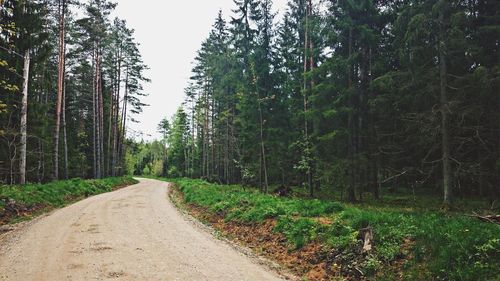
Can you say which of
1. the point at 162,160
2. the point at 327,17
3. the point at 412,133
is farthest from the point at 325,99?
the point at 162,160

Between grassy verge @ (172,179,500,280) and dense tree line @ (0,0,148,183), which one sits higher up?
dense tree line @ (0,0,148,183)

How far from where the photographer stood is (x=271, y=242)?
9.47m

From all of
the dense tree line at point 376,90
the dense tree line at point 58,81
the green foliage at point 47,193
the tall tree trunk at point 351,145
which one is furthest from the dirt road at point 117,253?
the dense tree line at point 376,90

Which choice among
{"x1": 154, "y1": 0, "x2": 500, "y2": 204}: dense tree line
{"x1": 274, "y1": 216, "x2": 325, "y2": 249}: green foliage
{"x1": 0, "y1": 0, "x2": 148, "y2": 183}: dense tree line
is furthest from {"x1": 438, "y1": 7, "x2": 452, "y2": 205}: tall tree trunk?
{"x1": 0, "y1": 0, "x2": 148, "y2": 183}: dense tree line

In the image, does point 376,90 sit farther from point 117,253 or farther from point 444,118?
point 117,253

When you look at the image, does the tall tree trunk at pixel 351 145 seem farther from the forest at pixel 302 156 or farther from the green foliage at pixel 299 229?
the green foliage at pixel 299 229

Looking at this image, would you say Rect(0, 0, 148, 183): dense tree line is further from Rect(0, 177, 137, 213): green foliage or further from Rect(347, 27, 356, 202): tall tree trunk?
Rect(347, 27, 356, 202): tall tree trunk

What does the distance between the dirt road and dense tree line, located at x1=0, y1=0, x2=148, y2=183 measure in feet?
16.8

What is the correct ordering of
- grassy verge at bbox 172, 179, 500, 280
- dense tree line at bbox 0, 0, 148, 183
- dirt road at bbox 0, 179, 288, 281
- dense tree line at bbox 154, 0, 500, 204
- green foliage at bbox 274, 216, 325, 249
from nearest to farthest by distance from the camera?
1. grassy verge at bbox 172, 179, 500, 280
2. dirt road at bbox 0, 179, 288, 281
3. green foliage at bbox 274, 216, 325, 249
4. dense tree line at bbox 154, 0, 500, 204
5. dense tree line at bbox 0, 0, 148, 183

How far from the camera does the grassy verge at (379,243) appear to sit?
17.3 ft

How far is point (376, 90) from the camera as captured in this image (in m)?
20.3

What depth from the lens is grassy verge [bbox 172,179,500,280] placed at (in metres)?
5.27

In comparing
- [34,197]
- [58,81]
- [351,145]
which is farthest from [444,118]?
[58,81]

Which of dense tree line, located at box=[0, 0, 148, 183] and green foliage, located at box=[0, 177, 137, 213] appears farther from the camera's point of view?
dense tree line, located at box=[0, 0, 148, 183]
